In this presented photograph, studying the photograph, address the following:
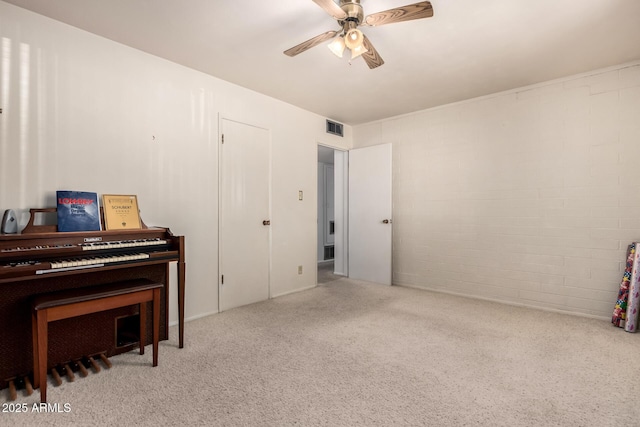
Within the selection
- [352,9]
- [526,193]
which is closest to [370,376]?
[352,9]

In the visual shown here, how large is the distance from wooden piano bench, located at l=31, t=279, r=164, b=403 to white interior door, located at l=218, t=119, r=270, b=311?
3.79ft

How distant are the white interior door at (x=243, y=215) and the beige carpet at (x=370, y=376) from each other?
46cm

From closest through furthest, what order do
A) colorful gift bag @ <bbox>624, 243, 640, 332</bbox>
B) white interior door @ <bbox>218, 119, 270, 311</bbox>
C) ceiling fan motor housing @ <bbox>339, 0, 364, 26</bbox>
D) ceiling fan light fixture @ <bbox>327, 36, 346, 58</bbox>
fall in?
ceiling fan motor housing @ <bbox>339, 0, 364, 26</bbox> < ceiling fan light fixture @ <bbox>327, 36, 346, 58</bbox> < colorful gift bag @ <bbox>624, 243, 640, 332</bbox> < white interior door @ <bbox>218, 119, 270, 311</bbox>

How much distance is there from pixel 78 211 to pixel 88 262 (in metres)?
0.51

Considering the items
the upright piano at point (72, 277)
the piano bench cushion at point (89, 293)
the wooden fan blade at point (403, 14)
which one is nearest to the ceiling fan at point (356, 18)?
the wooden fan blade at point (403, 14)

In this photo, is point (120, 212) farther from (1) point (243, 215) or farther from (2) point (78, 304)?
(1) point (243, 215)

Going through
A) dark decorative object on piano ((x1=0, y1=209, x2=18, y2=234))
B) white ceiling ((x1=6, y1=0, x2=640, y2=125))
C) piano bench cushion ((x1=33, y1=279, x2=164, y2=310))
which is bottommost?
piano bench cushion ((x1=33, y1=279, x2=164, y2=310))

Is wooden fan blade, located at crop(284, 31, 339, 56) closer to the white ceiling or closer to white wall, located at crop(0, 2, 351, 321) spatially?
the white ceiling

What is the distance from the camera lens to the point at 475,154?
13.2ft

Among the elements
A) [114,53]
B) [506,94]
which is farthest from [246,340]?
[506,94]

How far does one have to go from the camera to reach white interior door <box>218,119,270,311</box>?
3453 mm

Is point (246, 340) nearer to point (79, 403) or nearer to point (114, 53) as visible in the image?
point (79, 403)

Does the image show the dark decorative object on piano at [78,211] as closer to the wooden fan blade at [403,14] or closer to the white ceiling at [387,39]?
the white ceiling at [387,39]

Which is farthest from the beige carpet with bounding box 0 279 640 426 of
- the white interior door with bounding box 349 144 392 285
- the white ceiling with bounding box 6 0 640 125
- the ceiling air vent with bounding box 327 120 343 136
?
the ceiling air vent with bounding box 327 120 343 136
